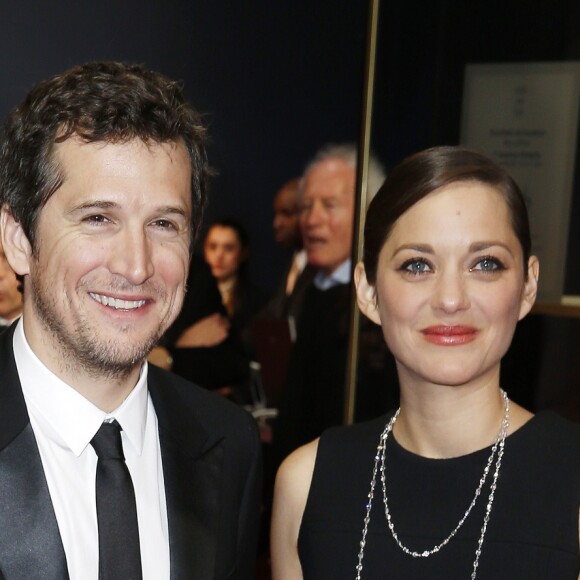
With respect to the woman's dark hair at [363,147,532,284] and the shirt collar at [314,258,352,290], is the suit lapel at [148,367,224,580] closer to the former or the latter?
the woman's dark hair at [363,147,532,284]

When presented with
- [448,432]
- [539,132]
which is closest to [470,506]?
[448,432]

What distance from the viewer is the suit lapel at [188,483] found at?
2.01 m

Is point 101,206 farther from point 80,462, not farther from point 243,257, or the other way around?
point 243,257

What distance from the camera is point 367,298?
2309 mm

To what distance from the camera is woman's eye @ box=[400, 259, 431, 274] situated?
215 centimetres

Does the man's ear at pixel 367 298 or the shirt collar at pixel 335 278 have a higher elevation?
the man's ear at pixel 367 298

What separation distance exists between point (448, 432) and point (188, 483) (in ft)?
1.89

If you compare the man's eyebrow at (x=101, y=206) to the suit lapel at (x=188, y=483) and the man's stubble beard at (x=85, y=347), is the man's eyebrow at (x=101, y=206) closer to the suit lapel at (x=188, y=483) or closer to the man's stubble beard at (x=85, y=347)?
the man's stubble beard at (x=85, y=347)

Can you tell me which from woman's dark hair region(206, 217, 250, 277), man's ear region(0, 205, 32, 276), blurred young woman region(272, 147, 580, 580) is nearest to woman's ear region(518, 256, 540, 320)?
blurred young woman region(272, 147, 580, 580)

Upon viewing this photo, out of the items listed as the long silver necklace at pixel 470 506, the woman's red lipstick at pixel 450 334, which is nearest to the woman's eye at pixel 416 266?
the woman's red lipstick at pixel 450 334

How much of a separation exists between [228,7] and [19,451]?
2.97m

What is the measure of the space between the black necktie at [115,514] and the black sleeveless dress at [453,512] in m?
0.54

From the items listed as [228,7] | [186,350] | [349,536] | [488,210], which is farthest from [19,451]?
[228,7]

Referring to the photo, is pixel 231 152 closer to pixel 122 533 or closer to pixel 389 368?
pixel 389 368
